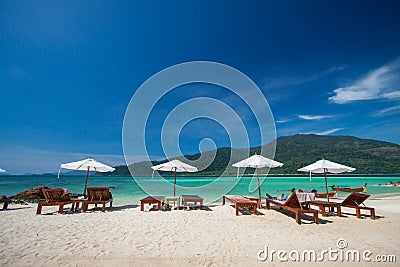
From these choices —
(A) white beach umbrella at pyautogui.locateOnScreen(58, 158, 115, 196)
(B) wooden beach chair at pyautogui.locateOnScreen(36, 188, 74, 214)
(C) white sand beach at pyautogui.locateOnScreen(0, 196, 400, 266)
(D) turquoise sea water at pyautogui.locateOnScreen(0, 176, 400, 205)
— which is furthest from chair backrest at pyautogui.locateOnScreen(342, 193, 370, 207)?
(B) wooden beach chair at pyautogui.locateOnScreen(36, 188, 74, 214)

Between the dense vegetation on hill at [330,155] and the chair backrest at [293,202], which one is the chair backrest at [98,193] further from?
the dense vegetation on hill at [330,155]

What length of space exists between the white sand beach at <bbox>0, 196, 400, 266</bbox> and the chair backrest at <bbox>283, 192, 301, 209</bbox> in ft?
1.47

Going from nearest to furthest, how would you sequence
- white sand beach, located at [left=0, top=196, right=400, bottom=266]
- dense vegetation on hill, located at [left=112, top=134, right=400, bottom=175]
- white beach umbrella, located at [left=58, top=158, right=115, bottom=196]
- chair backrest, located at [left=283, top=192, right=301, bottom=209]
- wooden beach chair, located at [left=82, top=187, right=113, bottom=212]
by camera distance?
white sand beach, located at [left=0, top=196, right=400, bottom=266], chair backrest, located at [left=283, top=192, right=301, bottom=209], wooden beach chair, located at [left=82, top=187, right=113, bottom=212], white beach umbrella, located at [left=58, top=158, right=115, bottom=196], dense vegetation on hill, located at [left=112, top=134, right=400, bottom=175]

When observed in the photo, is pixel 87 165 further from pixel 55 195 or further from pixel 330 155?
pixel 330 155

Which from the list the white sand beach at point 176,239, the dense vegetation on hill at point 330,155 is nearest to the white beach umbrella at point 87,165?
the white sand beach at point 176,239

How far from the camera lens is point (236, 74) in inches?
400

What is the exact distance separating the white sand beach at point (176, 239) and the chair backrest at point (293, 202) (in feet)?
1.47

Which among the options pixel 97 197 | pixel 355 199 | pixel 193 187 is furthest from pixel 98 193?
pixel 193 187

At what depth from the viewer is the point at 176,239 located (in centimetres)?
399

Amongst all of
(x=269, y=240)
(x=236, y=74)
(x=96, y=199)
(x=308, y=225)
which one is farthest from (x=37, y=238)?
(x=236, y=74)

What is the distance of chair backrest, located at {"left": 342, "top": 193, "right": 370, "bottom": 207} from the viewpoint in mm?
6469

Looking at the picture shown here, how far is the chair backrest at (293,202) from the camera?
237 inches

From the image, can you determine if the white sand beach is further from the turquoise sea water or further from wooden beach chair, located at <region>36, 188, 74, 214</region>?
the turquoise sea water

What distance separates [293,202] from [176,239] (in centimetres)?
395
